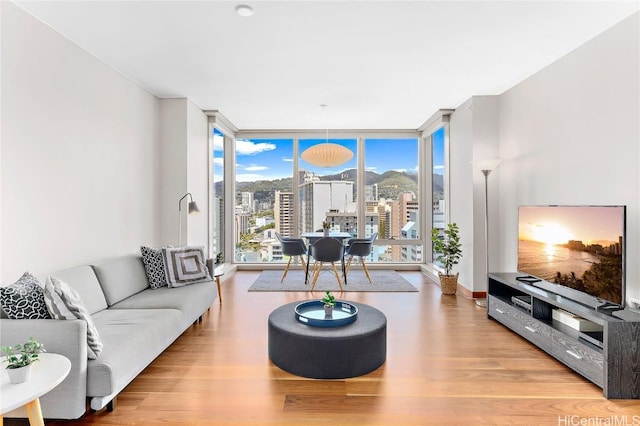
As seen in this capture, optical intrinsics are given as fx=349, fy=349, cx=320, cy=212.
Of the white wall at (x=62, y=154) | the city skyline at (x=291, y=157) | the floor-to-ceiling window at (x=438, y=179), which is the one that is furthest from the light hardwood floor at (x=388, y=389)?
the city skyline at (x=291, y=157)

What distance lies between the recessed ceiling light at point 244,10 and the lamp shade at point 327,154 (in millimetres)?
3063

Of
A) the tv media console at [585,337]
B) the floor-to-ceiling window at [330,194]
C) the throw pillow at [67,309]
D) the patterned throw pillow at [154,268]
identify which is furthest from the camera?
the floor-to-ceiling window at [330,194]

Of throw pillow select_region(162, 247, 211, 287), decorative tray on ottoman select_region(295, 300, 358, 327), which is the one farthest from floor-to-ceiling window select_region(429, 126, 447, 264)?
throw pillow select_region(162, 247, 211, 287)

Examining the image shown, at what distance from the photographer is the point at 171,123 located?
187 inches

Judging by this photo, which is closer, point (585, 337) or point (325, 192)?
point (585, 337)

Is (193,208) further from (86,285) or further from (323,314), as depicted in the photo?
(323,314)

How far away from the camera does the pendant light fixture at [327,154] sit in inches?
221

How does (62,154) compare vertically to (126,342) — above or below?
above

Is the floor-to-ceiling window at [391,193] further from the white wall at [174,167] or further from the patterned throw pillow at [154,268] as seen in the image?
the patterned throw pillow at [154,268]

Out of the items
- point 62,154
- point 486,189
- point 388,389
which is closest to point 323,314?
point 388,389

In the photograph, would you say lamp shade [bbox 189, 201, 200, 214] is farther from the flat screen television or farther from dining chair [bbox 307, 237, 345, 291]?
the flat screen television

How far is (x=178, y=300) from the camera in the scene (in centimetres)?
318

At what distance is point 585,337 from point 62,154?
4.38 meters

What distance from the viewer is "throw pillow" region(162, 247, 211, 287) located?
12.1ft
